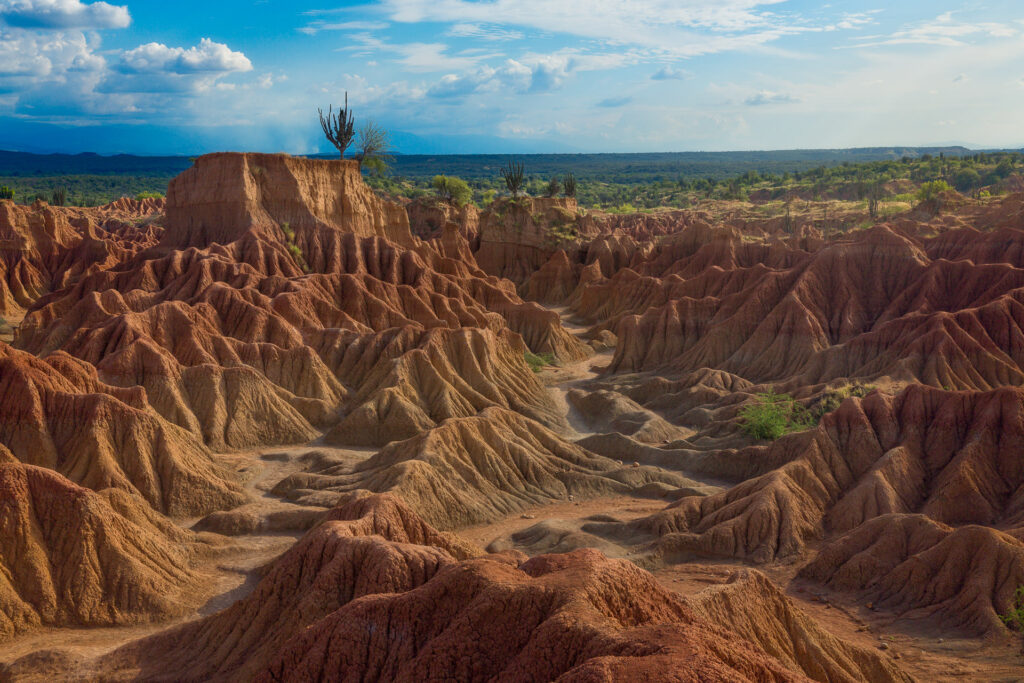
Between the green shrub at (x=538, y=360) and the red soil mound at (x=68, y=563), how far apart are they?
142ft

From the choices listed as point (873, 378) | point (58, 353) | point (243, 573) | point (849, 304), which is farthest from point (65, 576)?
point (849, 304)

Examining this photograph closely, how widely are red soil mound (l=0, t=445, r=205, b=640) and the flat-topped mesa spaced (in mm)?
49166

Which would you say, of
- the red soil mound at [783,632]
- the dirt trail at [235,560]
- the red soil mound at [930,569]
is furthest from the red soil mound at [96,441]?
the red soil mound at [930,569]

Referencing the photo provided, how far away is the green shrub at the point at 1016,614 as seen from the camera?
84.1ft

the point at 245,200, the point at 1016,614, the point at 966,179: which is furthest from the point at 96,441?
the point at 966,179

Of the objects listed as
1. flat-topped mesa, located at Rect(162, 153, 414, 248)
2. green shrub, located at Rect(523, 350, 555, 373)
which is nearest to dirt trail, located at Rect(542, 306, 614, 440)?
green shrub, located at Rect(523, 350, 555, 373)

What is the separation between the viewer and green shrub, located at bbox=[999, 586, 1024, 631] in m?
25.6

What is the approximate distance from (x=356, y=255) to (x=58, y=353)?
36.5 metres

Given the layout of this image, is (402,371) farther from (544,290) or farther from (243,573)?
(544,290)

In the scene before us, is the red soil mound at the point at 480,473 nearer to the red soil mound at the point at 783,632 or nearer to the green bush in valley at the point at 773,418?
the green bush in valley at the point at 773,418

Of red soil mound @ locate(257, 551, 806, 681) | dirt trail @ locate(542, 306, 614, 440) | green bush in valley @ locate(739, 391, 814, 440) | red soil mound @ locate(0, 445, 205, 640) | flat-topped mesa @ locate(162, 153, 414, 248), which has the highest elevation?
flat-topped mesa @ locate(162, 153, 414, 248)

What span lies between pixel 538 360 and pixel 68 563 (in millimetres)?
49305

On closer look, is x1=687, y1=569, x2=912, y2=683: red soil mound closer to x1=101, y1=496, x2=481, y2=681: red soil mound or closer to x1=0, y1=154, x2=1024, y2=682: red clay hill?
x1=0, y1=154, x2=1024, y2=682: red clay hill

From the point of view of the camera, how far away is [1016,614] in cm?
2559
